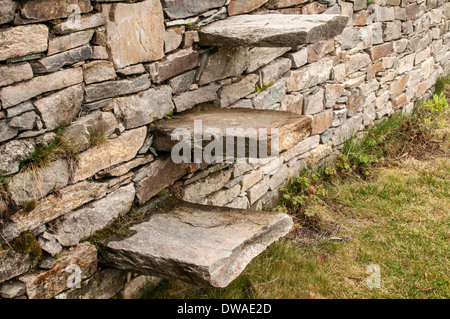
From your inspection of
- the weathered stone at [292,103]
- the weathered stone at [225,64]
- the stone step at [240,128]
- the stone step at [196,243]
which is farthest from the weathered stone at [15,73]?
the weathered stone at [292,103]

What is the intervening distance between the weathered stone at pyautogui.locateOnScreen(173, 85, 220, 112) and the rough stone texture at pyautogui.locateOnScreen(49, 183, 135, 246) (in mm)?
583

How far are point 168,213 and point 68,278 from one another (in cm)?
65

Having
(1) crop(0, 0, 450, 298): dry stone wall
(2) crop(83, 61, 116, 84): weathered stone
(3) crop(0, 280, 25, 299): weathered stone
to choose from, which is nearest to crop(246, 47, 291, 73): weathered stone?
(1) crop(0, 0, 450, 298): dry stone wall

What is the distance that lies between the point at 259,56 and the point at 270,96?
0.34 metres

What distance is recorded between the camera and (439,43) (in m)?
6.71

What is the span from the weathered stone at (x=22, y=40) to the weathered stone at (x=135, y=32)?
1.20 feet

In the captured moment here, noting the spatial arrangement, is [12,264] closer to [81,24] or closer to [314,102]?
[81,24]

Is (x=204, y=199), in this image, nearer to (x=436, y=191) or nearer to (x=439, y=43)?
(x=436, y=191)

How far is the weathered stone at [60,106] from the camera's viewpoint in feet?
6.82

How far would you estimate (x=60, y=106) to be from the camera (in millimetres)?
2135

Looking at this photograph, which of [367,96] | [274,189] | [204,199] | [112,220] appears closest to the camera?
[112,220]

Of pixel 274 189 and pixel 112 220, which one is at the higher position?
pixel 112 220

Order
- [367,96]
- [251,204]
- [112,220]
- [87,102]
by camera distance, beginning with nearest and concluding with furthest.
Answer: [87,102] → [112,220] → [251,204] → [367,96]

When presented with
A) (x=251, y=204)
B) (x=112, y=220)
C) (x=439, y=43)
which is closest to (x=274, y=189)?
(x=251, y=204)
